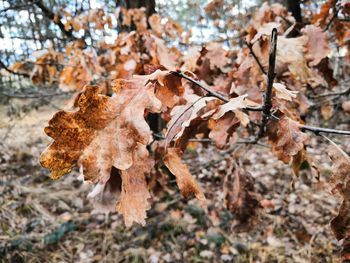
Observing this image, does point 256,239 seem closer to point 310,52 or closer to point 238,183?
point 238,183

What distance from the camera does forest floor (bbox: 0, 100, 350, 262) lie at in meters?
2.31

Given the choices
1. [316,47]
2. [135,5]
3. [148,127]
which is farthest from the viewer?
[135,5]

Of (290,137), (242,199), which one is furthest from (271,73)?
(242,199)

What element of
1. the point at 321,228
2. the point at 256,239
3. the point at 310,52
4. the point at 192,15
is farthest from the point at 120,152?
the point at 192,15

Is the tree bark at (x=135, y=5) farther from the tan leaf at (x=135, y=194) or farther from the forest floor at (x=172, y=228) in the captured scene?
the tan leaf at (x=135, y=194)

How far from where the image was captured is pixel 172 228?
104 inches

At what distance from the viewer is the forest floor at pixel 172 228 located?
2.31 m

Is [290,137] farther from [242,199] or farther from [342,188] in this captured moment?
[242,199]

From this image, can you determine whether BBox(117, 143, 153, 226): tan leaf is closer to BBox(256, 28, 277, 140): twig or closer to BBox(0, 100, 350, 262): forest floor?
BBox(256, 28, 277, 140): twig

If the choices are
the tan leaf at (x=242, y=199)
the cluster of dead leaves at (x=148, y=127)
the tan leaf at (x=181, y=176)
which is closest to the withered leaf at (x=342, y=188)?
the cluster of dead leaves at (x=148, y=127)

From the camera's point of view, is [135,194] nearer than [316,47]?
Yes

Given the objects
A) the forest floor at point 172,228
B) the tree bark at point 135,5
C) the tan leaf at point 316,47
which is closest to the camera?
the tan leaf at point 316,47

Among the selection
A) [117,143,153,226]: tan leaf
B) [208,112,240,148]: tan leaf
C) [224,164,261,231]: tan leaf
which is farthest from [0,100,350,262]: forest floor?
[117,143,153,226]: tan leaf

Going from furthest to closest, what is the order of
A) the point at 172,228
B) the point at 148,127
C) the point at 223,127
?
the point at 172,228, the point at 223,127, the point at 148,127
